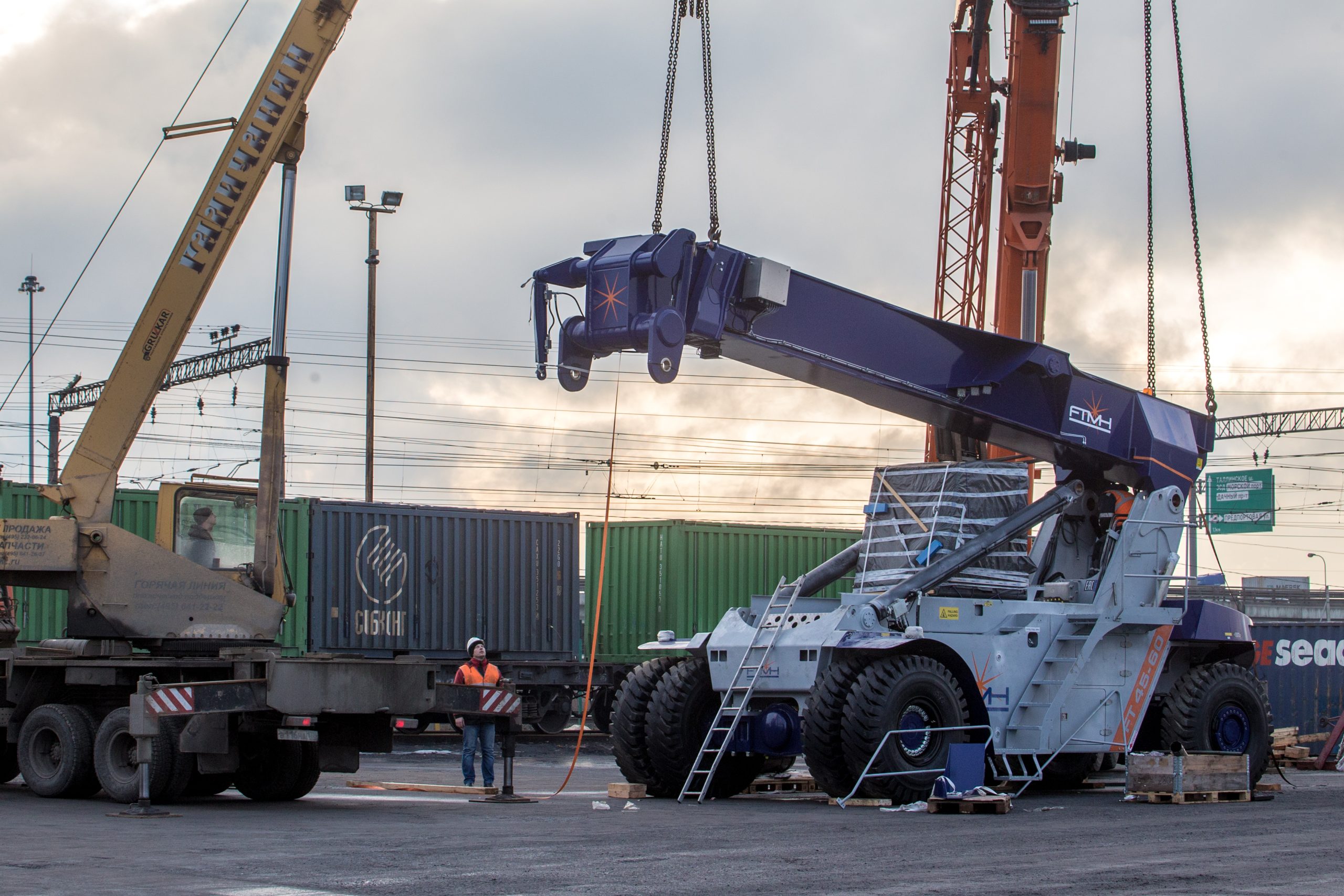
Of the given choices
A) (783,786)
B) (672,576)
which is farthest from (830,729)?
(672,576)

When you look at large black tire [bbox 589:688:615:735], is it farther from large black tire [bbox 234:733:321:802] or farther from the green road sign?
the green road sign

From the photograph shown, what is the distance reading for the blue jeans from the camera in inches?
587

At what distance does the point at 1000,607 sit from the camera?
1424cm

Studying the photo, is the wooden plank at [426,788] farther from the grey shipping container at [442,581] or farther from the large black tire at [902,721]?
the grey shipping container at [442,581]

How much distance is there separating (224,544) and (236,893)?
731 centimetres

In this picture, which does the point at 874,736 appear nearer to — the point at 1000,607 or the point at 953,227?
the point at 1000,607

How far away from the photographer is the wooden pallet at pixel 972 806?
41.0ft

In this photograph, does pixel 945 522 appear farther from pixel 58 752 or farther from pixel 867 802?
pixel 58 752

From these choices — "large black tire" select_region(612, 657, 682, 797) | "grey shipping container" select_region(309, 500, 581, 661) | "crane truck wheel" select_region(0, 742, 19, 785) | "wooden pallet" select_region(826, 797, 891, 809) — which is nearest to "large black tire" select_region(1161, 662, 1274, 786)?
"wooden pallet" select_region(826, 797, 891, 809)

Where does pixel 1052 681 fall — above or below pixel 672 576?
below

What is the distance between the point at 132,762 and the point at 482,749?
3.33 metres

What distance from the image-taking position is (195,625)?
14.2 meters

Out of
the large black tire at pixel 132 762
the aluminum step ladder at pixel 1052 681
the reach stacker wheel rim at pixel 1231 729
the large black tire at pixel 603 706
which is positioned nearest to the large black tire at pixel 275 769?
the large black tire at pixel 132 762

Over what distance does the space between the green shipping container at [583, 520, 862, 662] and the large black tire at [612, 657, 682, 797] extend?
12179mm
